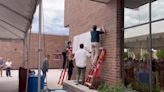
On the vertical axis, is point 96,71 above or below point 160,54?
below

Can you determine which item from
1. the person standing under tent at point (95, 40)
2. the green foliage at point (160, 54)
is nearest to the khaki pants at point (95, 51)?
the person standing under tent at point (95, 40)

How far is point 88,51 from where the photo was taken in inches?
518

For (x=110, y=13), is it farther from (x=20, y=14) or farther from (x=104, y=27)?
(x=20, y=14)

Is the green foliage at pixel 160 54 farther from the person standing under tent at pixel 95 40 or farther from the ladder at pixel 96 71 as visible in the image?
the person standing under tent at pixel 95 40

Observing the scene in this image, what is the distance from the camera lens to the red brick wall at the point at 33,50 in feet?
123

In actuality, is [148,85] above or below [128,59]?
below

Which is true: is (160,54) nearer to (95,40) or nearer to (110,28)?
(110,28)

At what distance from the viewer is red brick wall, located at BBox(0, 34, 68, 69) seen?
123 ft

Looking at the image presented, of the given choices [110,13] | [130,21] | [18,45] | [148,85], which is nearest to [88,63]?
[110,13]

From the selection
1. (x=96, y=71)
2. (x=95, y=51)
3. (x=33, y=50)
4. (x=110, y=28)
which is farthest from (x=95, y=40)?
(x=33, y=50)

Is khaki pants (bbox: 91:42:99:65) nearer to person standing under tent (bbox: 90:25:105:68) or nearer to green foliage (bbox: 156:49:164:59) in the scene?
person standing under tent (bbox: 90:25:105:68)

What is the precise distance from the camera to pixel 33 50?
Result: 127 ft

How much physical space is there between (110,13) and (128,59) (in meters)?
1.93

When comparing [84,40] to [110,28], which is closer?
[110,28]
